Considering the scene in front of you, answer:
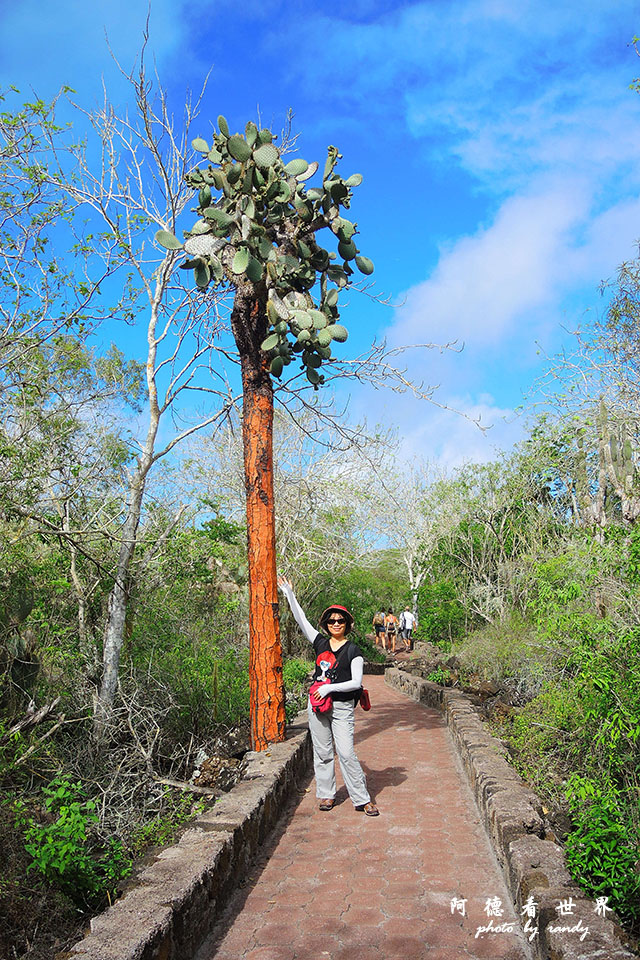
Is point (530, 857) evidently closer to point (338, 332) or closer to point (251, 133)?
point (338, 332)

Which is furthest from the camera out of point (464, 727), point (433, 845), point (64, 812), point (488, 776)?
point (464, 727)

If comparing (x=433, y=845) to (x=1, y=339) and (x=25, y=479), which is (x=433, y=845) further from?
(x=1, y=339)

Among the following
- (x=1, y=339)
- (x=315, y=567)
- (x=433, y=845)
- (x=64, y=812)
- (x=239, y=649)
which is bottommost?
→ (x=433, y=845)

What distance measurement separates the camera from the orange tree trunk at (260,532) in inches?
283

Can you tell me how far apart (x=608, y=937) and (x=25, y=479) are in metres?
6.34

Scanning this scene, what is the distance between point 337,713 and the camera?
592 centimetres

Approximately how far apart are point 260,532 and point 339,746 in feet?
7.66

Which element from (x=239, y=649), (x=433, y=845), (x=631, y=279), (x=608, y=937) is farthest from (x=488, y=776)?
(x=631, y=279)

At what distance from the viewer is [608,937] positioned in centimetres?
312

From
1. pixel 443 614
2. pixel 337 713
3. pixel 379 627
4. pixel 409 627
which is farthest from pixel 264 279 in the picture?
pixel 379 627

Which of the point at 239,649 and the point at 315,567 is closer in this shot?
the point at 239,649

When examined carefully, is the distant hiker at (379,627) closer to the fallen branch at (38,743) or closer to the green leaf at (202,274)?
the fallen branch at (38,743)

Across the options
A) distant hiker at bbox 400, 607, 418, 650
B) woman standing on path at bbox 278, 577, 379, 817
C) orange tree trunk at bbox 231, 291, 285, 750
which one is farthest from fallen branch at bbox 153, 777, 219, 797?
distant hiker at bbox 400, 607, 418, 650

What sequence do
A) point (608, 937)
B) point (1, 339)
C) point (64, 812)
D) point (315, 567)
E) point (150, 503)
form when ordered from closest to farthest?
point (608, 937) → point (64, 812) → point (1, 339) → point (150, 503) → point (315, 567)
